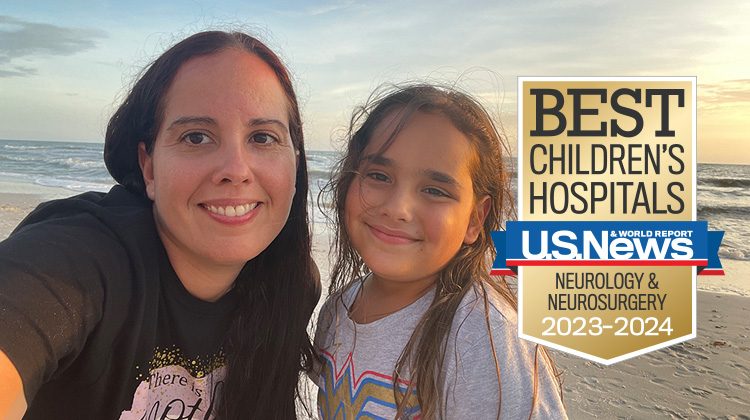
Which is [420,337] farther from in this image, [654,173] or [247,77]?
[654,173]

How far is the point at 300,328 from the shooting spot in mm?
2250

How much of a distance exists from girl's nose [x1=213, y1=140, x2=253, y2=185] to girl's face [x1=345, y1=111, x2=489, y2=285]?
567 millimetres

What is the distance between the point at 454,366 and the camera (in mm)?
1815

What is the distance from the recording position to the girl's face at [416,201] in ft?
6.81

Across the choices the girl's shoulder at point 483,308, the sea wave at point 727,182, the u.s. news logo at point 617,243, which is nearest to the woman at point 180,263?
the girl's shoulder at point 483,308

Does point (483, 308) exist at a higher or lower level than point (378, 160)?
lower

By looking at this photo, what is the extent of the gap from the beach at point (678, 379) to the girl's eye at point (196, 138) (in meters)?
2.81

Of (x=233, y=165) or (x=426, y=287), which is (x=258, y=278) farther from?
(x=426, y=287)

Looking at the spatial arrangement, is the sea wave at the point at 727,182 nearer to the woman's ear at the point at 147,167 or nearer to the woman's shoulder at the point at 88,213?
the woman's ear at the point at 147,167

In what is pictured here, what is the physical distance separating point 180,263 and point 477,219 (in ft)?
4.47

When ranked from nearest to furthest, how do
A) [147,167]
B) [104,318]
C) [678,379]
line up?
[104,318]
[147,167]
[678,379]

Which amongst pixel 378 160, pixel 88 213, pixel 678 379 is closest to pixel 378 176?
pixel 378 160

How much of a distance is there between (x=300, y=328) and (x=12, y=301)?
47.7 inches

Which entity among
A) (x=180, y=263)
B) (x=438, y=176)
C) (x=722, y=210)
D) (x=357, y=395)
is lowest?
(x=722, y=210)
